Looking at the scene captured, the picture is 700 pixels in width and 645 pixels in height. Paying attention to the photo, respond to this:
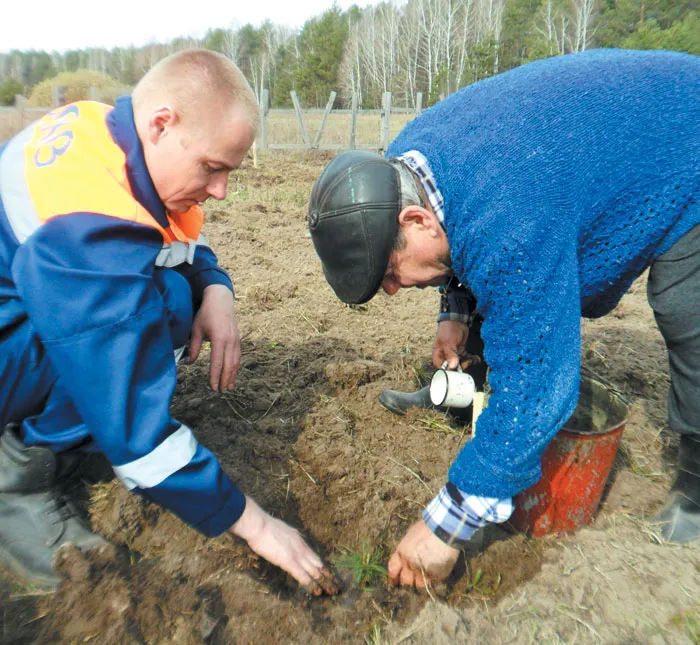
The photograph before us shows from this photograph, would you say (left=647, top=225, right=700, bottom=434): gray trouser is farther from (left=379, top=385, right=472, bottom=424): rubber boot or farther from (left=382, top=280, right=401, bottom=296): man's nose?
(left=379, top=385, right=472, bottom=424): rubber boot

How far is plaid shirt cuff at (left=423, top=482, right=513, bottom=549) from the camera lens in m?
1.55

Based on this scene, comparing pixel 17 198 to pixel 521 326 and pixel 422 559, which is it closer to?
pixel 521 326

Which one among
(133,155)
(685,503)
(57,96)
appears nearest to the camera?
(133,155)

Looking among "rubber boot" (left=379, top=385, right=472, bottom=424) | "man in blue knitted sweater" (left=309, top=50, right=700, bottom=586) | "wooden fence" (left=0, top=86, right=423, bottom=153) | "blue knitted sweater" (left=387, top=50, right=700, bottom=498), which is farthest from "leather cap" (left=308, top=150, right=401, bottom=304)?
"wooden fence" (left=0, top=86, right=423, bottom=153)

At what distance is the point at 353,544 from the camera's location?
2084 millimetres

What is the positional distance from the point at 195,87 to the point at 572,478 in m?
1.78

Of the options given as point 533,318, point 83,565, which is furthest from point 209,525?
point 533,318

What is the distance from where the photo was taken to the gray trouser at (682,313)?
1709mm

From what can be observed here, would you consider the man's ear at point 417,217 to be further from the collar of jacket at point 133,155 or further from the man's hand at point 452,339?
the man's hand at point 452,339

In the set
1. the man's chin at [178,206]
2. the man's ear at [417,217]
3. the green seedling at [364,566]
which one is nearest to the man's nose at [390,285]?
the man's ear at [417,217]

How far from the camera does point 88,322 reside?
54.9 inches

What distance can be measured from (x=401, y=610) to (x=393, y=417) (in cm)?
100

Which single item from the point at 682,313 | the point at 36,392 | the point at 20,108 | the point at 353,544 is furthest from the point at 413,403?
the point at 20,108

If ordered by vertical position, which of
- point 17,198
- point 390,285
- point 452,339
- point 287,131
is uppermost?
point 17,198
